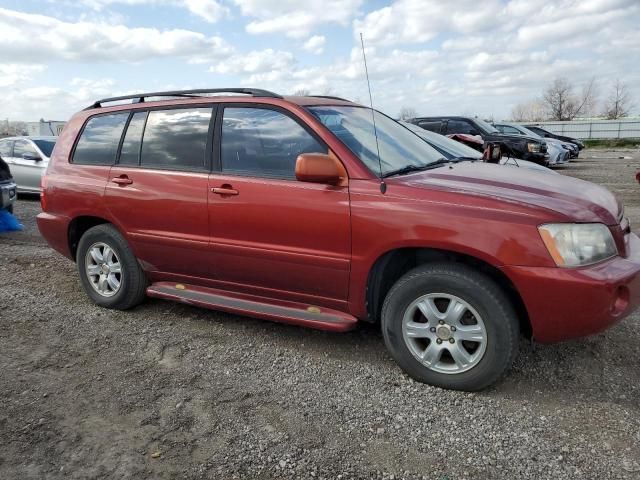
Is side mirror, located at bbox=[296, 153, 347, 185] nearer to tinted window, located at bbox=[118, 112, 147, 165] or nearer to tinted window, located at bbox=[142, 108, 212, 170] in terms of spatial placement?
tinted window, located at bbox=[142, 108, 212, 170]

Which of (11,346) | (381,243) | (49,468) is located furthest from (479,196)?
(11,346)

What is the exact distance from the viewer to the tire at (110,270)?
4.53 meters

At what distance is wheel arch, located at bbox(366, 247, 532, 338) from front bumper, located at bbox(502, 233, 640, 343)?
0.11 metres

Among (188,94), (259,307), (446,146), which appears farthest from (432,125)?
(259,307)

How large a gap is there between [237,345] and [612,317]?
239 cm

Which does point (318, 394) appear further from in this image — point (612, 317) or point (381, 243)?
point (612, 317)

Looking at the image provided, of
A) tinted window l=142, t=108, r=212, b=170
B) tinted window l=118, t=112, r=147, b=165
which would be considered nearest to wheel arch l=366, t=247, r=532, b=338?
tinted window l=142, t=108, r=212, b=170

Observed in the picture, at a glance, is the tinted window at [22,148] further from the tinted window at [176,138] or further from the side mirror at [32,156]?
the tinted window at [176,138]

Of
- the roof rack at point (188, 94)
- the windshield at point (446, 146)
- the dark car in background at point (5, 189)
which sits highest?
the roof rack at point (188, 94)

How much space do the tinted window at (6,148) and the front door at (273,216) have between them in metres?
9.41

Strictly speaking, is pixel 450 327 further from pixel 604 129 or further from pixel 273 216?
pixel 604 129

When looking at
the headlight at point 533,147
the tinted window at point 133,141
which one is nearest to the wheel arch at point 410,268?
the tinted window at point 133,141

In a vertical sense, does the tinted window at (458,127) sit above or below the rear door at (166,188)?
above

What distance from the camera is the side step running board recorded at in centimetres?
357
